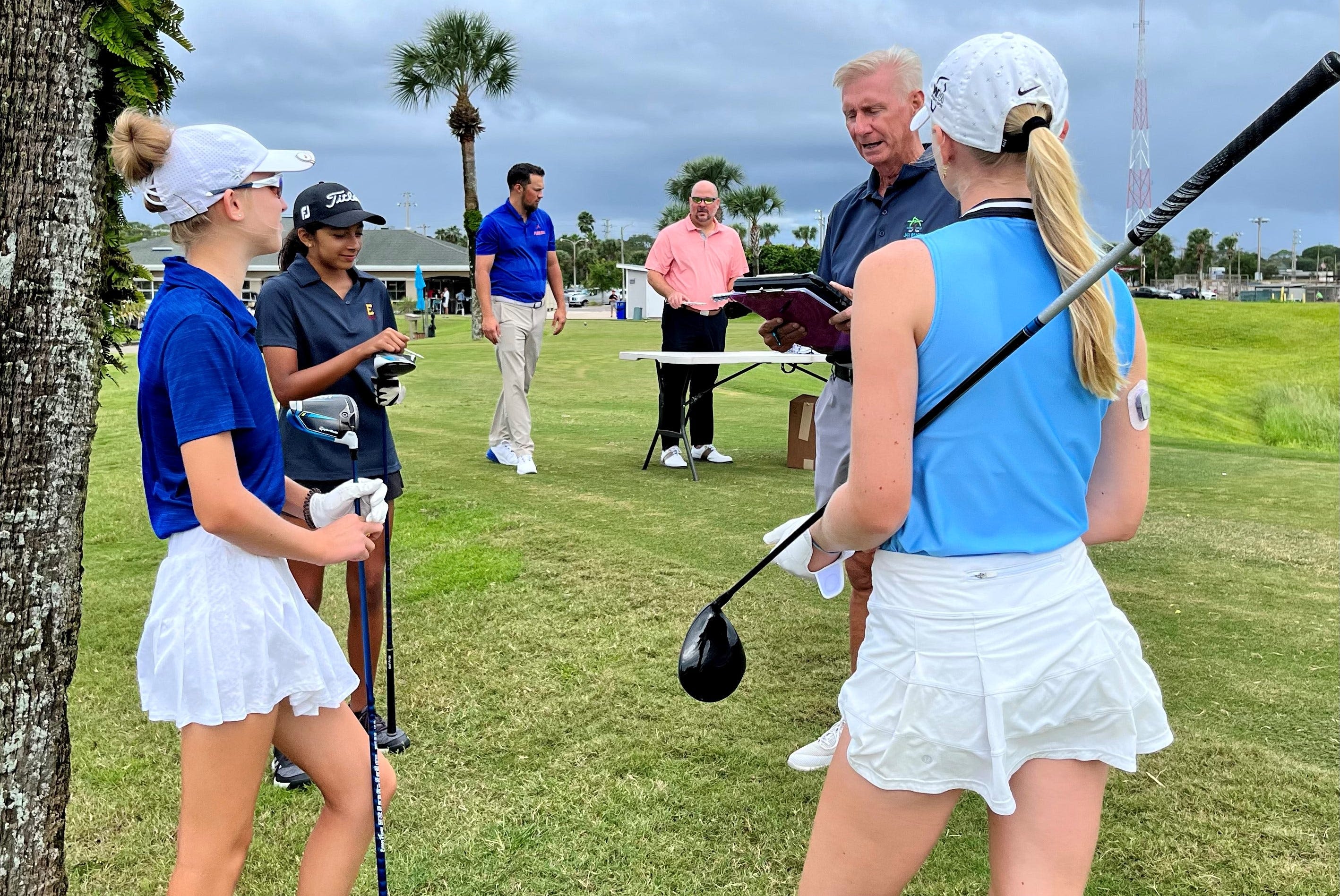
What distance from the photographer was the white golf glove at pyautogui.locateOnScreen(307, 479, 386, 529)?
8.07 ft

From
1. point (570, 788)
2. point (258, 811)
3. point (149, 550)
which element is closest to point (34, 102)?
point (258, 811)

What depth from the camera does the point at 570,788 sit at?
11.7 ft

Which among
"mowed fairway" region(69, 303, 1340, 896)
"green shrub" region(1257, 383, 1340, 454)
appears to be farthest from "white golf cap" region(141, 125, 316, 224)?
"green shrub" region(1257, 383, 1340, 454)

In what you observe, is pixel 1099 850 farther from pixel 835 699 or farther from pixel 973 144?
pixel 973 144

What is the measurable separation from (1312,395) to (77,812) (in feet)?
75.9

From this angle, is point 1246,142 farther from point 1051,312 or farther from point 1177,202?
point 1051,312

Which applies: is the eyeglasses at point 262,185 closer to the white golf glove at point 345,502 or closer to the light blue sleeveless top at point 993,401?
the white golf glove at point 345,502

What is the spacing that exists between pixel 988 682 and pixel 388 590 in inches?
101

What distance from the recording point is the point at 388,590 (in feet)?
12.3

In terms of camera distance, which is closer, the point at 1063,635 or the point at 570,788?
the point at 1063,635

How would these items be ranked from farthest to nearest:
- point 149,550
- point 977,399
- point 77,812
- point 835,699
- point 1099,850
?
point 149,550 < point 835,699 < point 77,812 < point 1099,850 < point 977,399

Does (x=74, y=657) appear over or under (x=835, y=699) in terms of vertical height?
over

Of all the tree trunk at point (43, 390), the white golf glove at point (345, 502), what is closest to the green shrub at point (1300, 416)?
the white golf glove at point (345, 502)

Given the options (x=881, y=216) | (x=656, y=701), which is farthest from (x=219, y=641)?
(x=881, y=216)
